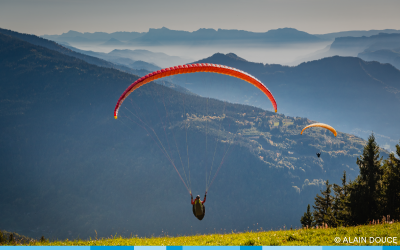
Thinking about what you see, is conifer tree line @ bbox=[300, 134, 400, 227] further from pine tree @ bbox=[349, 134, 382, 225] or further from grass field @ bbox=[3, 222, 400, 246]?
grass field @ bbox=[3, 222, 400, 246]

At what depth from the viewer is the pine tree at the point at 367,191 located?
23312mm

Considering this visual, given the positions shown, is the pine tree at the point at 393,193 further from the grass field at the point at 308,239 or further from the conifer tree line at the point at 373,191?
the grass field at the point at 308,239

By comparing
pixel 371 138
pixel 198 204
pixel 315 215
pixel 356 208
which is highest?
pixel 371 138

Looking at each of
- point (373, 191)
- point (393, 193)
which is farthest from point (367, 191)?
point (393, 193)

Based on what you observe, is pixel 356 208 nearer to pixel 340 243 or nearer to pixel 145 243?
pixel 340 243

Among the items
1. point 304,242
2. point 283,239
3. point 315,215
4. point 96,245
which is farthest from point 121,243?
point 315,215

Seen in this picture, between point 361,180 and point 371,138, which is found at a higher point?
point 371,138

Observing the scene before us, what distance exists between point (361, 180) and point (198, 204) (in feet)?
53.6

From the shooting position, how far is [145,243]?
11.1 m

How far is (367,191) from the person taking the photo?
941 inches

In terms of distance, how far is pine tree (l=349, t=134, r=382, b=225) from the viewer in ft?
76.5

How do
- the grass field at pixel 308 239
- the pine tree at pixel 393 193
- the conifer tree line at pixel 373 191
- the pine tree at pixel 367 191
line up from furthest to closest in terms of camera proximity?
the pine tree at pixel 367 191, the conifer tree line at pixel 373 191, the pine tree at pixel 393 193, the grass field at pixel 308 239

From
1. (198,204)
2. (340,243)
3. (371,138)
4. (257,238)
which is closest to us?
(340,243)

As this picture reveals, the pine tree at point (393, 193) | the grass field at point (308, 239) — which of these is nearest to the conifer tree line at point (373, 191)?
the pine tree at point (393, 193)
